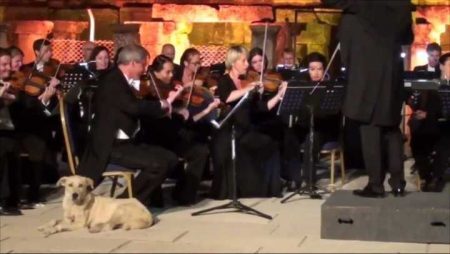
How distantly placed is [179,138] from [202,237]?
Result: 1.87m

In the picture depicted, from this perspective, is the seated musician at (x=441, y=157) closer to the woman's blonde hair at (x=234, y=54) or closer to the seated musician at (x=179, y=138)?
the woman's blonde hair at (x=234, y=54)

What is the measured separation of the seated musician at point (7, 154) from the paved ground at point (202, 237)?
0.18 meters

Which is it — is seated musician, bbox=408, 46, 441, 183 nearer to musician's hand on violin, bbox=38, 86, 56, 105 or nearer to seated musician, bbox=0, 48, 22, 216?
musician's hand on violin, bbox=38, 86, 56, 105

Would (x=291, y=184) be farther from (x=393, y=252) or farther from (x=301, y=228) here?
(x=393, y=252)

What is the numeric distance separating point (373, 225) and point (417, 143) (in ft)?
8.91

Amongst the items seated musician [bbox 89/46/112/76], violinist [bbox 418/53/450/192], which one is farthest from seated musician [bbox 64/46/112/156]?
violinist [bbox 418/53/450/192]

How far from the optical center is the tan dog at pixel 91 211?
7430 mm

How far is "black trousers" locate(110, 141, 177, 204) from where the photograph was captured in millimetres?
8008

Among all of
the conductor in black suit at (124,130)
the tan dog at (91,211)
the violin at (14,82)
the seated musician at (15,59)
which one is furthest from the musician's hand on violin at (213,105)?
the seated musician at (15,59)

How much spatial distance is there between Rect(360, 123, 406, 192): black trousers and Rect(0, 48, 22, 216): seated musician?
2.89 m

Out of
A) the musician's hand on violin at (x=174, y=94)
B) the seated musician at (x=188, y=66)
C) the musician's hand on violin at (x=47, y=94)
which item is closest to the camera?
the musician's hand on violin at (x=174, y=94)

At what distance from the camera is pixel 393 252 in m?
6.75

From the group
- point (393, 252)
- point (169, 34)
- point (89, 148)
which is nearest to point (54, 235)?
point (89, 148)

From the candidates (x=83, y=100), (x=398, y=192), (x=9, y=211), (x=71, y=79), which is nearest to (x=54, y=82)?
(x=71, y=79)
